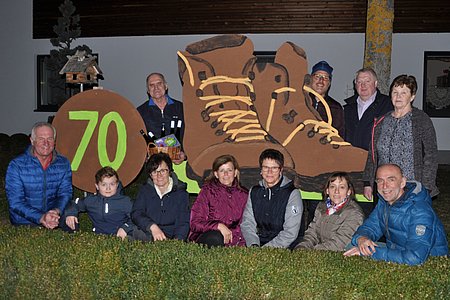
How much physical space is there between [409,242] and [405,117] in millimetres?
1192

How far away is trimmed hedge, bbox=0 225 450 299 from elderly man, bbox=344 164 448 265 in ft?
0.91

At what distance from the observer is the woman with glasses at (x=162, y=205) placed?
5.02 metres

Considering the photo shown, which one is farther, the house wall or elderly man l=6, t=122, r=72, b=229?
the house wall

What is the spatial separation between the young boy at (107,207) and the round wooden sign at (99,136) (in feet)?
2.21

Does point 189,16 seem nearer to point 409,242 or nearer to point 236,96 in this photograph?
point 236,96

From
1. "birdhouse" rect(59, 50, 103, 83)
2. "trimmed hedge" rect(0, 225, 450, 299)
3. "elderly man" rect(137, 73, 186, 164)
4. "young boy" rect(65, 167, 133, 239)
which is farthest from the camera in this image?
"birdhouse" rect(59, 50, 103, 83)

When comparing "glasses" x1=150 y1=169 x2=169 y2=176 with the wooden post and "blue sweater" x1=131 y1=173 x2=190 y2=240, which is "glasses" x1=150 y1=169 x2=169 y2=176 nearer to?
"blue sweater" x1=131 y1=173 x2=190 y2=240

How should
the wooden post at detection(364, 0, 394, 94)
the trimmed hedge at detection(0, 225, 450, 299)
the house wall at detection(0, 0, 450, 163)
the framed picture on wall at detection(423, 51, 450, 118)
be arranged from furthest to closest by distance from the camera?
the framed picture on wall at detection(423, 51, 450, 118)
the house wall at detection(0, 0, 450, 163)
the wooden post at detection(364, 0, 394, 94)
the trimmed hedge at detection(0, 225, 450, 299)

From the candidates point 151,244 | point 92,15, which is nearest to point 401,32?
point 92,15

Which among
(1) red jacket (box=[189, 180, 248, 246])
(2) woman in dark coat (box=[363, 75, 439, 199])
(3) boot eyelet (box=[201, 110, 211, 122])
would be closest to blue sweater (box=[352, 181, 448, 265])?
(2) woman in dark coat (box=[363, 75, 439, 199])

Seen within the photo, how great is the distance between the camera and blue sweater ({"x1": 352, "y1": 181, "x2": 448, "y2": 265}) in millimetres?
3947

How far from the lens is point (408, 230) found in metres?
4.06

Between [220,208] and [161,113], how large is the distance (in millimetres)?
1452

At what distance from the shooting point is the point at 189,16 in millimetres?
13391
